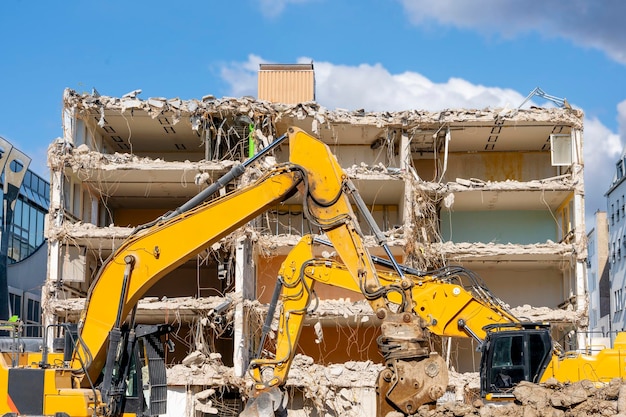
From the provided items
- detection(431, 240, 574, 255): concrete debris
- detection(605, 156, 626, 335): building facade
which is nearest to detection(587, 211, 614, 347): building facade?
detection(605, 156, 626, 335): building facade

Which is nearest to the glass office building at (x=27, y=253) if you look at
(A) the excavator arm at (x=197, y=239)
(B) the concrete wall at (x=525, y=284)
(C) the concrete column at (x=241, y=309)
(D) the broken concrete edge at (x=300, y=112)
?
(D) the broken concrete edge at (x=300, y=112)

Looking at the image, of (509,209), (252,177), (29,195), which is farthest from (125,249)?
(29,195)

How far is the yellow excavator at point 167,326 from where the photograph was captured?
13.6m

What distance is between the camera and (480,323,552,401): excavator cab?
679 inches

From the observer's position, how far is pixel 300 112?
100.0 feet

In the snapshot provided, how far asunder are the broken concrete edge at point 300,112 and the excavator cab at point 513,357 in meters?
14.5

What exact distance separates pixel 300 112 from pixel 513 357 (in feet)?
49.4

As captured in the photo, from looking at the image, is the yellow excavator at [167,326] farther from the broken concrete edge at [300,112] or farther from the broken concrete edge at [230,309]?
the broken concrete edge at [300,112]

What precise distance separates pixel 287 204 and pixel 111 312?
18.9 m

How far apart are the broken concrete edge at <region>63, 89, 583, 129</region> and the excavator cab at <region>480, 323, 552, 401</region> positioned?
14526 millimetres

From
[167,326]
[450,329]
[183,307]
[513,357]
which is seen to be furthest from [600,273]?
[167,326]

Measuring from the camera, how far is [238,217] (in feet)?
49.9

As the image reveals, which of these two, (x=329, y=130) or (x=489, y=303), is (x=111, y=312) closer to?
(x=489, y=303)

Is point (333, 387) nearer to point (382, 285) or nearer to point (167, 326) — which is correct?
point (382, 285)
